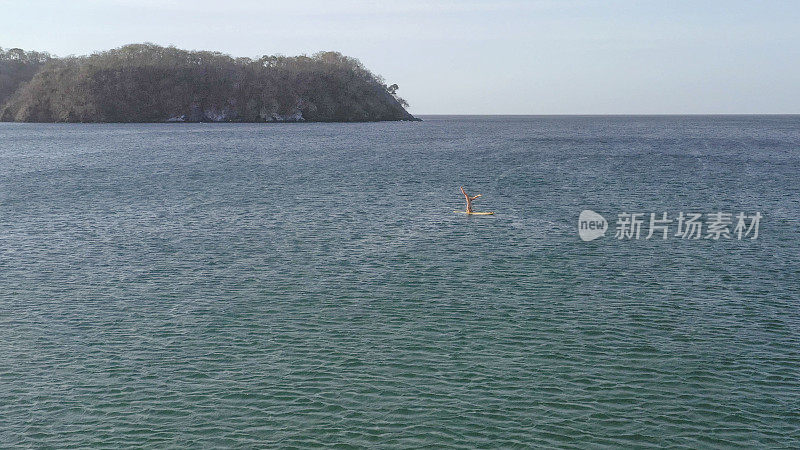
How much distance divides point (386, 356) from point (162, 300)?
46.8 feet

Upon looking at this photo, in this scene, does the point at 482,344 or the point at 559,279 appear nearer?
the point at 482,344

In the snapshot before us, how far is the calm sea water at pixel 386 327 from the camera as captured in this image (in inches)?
933

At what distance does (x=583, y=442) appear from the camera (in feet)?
73.2

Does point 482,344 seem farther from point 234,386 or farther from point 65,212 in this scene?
point 65,212

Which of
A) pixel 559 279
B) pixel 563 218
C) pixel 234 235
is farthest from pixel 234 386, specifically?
pixel 563 218
